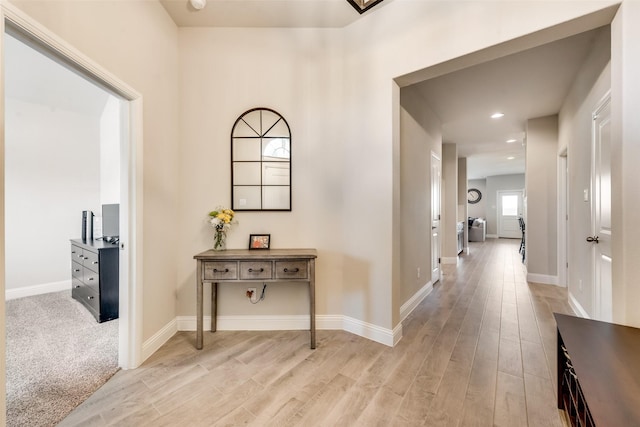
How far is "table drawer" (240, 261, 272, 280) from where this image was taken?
212 centimetres

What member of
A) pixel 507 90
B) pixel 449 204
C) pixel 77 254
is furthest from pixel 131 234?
pixel 449 204

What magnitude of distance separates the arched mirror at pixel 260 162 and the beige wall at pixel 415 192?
1.33 meters

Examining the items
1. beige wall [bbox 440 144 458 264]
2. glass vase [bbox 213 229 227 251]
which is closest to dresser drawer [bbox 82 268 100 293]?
glass vase [bbox 213 229 227 251]

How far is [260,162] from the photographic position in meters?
2.49

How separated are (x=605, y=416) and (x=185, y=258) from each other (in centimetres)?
277

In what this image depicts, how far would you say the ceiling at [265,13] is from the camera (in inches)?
86.5

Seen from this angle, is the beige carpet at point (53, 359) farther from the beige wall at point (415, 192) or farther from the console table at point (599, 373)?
the beige wall at point (415, 192)

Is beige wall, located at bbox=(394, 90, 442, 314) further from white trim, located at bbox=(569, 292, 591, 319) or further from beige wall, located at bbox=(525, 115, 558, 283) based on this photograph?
beige wall, located at bbox=(525, 115, 558, 283)

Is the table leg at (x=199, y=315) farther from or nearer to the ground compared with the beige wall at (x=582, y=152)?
nearer to the ground

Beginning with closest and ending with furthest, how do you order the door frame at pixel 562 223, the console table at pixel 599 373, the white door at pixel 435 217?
the console table at pixel 599 373
the door frame at pixel 562 223
the white door at pixel 435 217

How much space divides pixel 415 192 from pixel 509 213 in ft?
33.2

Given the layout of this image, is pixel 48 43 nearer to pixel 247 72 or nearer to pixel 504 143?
pixel 247 72

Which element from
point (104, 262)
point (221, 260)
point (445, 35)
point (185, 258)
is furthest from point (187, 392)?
point (445, 35)

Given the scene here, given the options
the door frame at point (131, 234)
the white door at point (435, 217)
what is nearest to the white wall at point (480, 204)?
the white door at point (435, 217)
